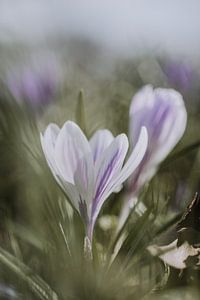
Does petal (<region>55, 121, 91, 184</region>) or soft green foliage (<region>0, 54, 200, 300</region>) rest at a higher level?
petal (<region>55, 121, 91, 184</region>)

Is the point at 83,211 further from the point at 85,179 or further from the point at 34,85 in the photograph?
the point at 34,85

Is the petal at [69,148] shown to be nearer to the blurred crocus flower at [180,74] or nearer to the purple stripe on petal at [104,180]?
the purple stripe on petal at [104,180]

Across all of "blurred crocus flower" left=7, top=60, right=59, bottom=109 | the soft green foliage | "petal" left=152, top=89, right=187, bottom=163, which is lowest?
the soft green foliage

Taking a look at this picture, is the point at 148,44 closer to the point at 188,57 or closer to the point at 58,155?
the point at 188,57

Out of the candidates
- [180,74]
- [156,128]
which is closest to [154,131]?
[156,128]

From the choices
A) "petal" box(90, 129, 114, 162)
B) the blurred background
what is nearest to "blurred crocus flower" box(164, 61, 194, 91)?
the blurred background

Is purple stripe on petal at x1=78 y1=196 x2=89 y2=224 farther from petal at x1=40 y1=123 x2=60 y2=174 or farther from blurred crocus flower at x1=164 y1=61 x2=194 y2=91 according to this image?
blurred crocus flower at x1=164 y1=61 x2=194 y2=91

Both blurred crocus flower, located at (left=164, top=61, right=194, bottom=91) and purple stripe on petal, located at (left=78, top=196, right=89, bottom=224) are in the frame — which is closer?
purple stripe on petal, located at (left=78, top=196, right=89, bottom=224)
